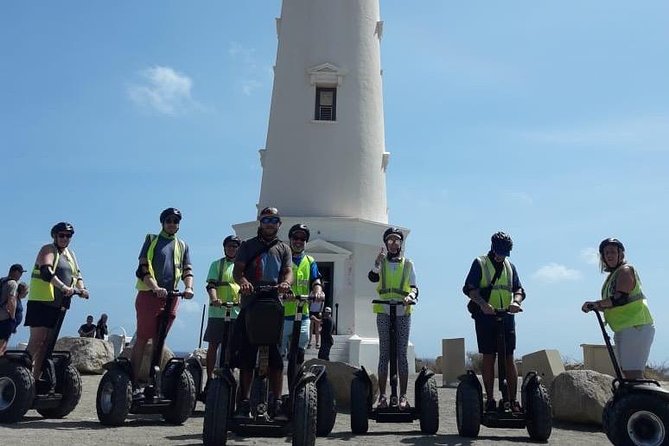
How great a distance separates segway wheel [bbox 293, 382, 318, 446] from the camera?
16.9ft

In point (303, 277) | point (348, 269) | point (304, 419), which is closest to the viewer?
point (304, 419)

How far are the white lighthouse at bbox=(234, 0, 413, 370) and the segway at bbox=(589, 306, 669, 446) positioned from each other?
10497mm

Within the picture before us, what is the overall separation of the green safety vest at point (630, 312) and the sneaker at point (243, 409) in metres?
3.43

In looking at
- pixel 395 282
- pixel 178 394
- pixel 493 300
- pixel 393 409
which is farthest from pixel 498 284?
pixel 178 394

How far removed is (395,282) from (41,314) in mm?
3713

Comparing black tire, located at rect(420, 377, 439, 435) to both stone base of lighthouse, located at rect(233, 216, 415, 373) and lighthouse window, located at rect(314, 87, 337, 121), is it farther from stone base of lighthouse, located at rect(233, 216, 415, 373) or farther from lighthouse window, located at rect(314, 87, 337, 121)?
lighthouse window, located at rect(314, 87, 337, 121)

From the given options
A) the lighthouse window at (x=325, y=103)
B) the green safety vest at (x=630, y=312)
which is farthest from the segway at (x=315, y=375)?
the lighthouse window at (x=325, y=103)

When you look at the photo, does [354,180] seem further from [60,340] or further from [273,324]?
[273,324]

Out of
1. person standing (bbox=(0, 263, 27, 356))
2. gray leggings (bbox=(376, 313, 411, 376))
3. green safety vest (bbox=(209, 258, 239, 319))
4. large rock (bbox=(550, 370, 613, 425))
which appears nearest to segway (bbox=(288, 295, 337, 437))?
gray leggings (bbox=(376, 313, 411, 376))

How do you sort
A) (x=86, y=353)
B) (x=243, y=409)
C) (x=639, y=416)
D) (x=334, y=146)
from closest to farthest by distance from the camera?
(x=243, y=409) → (x=639, y=416) → (x=86, y=353) → (x=334, y=146)

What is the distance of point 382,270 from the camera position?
7.71 metres

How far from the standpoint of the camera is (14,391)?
6.83m

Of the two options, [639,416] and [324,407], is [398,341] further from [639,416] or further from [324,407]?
[639,416]

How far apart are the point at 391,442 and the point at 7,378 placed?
3781mm
